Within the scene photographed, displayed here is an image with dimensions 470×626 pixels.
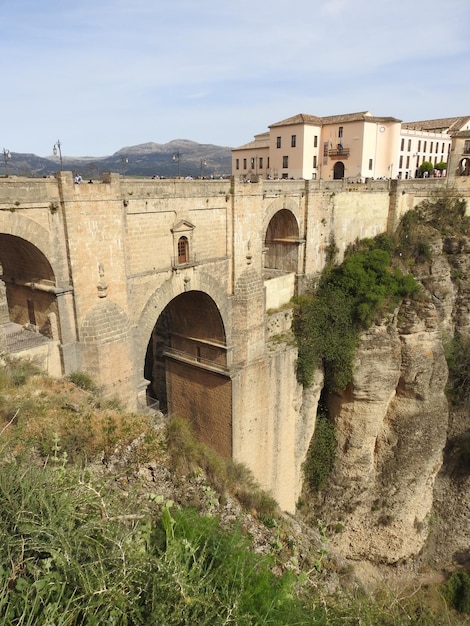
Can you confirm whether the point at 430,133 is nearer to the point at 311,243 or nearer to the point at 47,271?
the point at 311,243

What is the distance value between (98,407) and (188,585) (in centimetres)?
564

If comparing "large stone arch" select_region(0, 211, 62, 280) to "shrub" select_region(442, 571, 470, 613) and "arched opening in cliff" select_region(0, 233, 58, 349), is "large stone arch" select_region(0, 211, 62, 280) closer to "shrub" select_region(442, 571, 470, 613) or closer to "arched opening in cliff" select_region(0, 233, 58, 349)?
"arched opening in cliff" select_region(0, 233, 58, 349)

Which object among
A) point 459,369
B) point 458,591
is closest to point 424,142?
point 459,369

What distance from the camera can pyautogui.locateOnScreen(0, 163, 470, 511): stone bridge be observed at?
31.8 feet

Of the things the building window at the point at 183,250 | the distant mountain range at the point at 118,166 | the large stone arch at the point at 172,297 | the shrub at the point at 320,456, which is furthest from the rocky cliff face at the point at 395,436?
the distant mountain range at the point at 118,166

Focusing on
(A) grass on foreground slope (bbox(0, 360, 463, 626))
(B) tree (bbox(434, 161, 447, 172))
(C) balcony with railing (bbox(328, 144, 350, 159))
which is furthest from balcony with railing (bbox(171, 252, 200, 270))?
(B) tree (bbox(434, 161, 447, 172))

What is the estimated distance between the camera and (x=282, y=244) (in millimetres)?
17531

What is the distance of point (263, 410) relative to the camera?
50.6 feet

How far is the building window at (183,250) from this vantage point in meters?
12.4

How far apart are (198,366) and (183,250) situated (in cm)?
422

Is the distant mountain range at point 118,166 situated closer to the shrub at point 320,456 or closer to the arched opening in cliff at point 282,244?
the arched opening in cliff at point 282,244

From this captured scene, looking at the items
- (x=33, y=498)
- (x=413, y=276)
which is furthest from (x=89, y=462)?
(x=413, y=276)

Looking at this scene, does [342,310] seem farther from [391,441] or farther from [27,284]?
[27,284]

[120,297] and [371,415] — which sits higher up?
[120,297]
